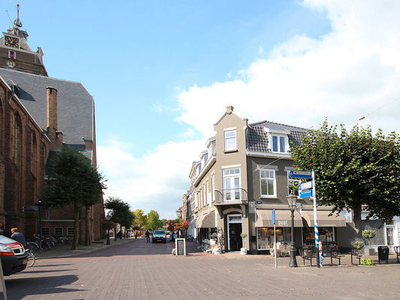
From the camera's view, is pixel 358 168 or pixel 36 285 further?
pixel 358 168

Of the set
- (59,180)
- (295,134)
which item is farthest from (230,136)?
(59,180)

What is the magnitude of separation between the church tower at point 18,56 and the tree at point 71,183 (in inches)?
1563

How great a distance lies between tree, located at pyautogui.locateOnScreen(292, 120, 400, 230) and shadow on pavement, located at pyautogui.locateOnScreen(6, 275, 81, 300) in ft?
43.7

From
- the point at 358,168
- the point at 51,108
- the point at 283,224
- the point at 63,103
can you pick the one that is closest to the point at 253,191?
the point at 283,224

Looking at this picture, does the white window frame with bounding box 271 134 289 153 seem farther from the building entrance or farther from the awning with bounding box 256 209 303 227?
the building entrance

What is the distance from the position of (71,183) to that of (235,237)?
13216 millimetres

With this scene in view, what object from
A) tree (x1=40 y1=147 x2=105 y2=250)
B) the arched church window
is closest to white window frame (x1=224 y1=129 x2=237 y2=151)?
tree (x1=40 y1=147 x2=105 y2=250)

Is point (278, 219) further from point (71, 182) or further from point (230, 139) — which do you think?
point (71, 182)

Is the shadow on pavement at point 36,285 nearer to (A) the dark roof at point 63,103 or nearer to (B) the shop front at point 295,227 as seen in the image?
(B) the shop front at point 295,227

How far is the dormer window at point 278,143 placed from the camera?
26484 millimetres

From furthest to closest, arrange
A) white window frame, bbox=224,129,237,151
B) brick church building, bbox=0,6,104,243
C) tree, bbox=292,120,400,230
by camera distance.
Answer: brick church building, bbox=0,6,104,243 → white window frame, bbox=224,129,237,151 → tree, bbox=292,120,400,230

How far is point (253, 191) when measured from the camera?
2534 cm

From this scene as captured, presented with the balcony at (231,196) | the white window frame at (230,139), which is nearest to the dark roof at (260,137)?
the white window frame at (230,139)

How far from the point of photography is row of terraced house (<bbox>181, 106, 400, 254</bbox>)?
25000 millimetres
